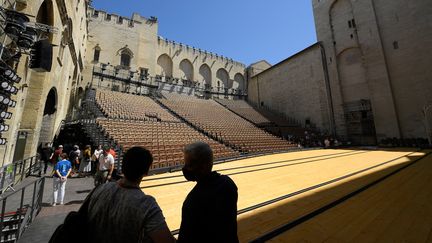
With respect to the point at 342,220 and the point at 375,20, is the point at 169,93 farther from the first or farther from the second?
the point at 342,220

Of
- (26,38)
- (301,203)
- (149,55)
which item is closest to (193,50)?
(149,55)

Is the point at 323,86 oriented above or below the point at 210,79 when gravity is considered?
below

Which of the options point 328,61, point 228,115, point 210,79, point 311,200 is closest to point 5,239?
point 311,200

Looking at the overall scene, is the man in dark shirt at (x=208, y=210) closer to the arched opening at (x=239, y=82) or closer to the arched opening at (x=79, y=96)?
the arched opening at (x=79, y=96)

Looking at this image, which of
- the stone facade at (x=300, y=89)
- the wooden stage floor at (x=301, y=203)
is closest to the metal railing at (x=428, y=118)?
the stone facade at (x=300, y=89)

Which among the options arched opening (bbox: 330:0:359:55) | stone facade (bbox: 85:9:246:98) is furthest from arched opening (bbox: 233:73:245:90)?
arched opening (bbox: 330:0:359:55)

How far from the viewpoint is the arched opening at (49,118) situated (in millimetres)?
12211

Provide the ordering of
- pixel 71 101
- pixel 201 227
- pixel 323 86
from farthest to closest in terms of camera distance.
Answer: pixel 323 86, pixel 71 101, pixel 201 227

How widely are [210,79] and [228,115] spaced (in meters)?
13.0

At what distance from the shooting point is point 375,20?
1952cm

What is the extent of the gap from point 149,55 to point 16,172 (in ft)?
74.6

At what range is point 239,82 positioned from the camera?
3753 cm

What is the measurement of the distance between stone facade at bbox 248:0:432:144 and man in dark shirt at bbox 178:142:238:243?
22.7m

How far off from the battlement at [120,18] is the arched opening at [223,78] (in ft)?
42.8
